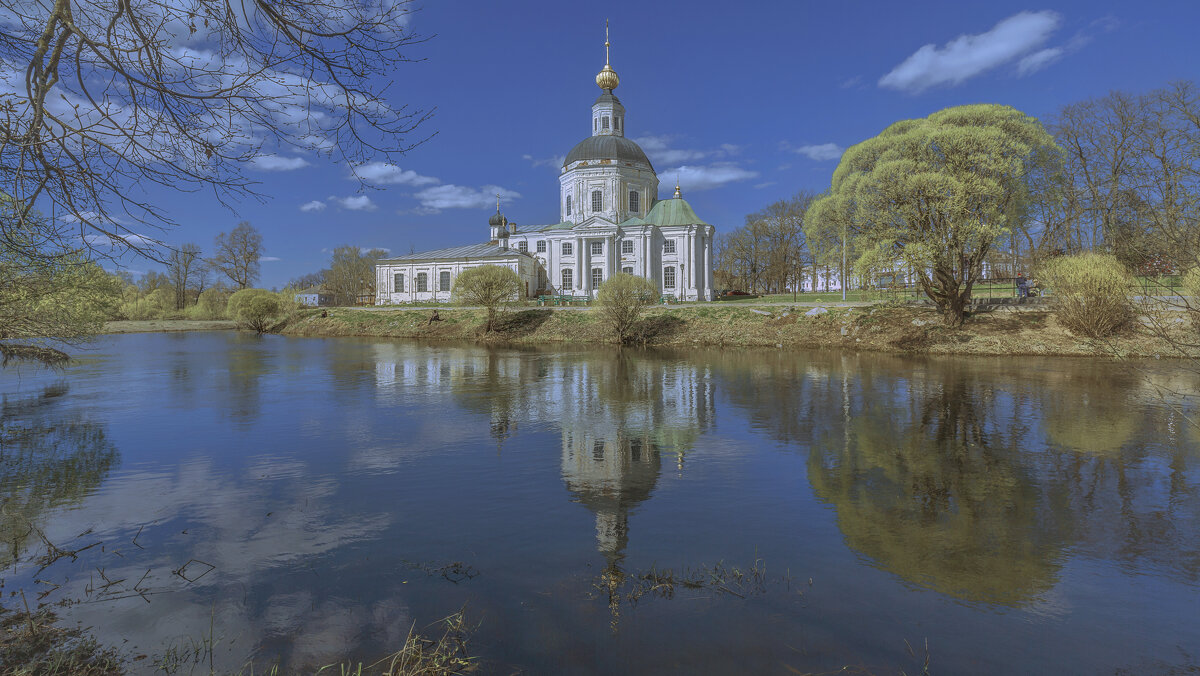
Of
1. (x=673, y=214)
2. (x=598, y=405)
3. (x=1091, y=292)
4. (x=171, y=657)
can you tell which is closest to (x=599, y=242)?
(x=673, y=214)

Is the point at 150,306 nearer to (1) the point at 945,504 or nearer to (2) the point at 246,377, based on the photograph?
(2) the point at 246,377

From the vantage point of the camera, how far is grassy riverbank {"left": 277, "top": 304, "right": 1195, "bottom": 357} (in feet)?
81.8

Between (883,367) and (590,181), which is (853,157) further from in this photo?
(590,181)

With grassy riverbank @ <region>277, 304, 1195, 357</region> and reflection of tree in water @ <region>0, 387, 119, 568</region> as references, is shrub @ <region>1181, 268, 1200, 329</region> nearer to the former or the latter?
reflection of tree in water @ <region>0, 387, 119, 568</region>

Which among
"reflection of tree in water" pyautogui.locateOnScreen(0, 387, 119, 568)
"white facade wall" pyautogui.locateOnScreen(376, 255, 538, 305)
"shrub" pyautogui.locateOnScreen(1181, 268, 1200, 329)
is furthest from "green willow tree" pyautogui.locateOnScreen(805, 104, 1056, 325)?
"white facade wall" pyautogui.locateOnScreen(376, 255, 538, 305)

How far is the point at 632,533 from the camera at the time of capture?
20.4 feet

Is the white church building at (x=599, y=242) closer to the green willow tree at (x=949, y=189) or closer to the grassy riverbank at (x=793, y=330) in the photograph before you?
the grassy riverbank at (x=793, y=330)

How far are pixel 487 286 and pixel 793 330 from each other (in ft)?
62.8

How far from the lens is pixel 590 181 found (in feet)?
184

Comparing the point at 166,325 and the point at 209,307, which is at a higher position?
the point at 209,307

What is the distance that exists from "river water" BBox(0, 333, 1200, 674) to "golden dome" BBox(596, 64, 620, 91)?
53197 millimetres

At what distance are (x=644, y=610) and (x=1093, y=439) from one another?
32.2 ft

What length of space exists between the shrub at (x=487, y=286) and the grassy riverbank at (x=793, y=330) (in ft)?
7.28

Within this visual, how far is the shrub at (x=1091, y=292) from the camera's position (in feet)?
74.7
